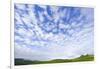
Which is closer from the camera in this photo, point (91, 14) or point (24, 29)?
point (24, 29)

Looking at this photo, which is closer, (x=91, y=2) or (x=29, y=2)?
(x=29, y=2)

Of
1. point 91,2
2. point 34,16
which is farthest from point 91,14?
point 34,16

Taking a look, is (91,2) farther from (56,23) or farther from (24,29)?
(24,29)

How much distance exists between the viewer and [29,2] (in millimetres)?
2145

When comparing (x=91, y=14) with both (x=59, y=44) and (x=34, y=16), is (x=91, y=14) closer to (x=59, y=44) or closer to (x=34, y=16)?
(x=59, y=44)

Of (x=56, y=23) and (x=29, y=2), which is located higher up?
(x=29, y=2)

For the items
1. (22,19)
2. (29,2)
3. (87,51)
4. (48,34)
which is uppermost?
(29,2)

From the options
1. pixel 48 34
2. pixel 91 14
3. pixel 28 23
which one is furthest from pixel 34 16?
pixel 91 14

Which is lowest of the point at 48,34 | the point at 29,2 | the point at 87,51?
the point at 87,51

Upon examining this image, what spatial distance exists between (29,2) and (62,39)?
54cm

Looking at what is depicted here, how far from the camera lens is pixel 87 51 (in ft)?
7.74
